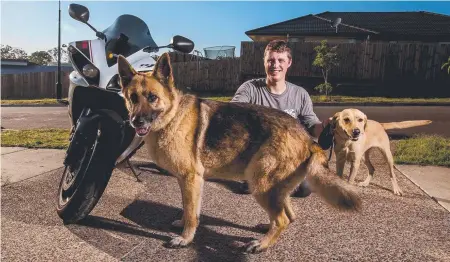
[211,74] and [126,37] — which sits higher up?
[211,74]

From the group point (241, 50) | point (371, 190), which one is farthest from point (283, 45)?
point (241, 50)

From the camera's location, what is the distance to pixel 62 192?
11.4ft

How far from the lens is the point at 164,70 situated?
2869mm

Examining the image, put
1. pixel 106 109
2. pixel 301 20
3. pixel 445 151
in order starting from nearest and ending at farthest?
pixel 106 109, pixel 445 151, pixel 301 20

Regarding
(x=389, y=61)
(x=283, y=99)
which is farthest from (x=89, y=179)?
(x=389, y=61)

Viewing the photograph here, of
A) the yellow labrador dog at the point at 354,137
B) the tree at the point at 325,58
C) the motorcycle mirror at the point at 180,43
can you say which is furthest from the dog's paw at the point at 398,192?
the tree at the point at 325,58

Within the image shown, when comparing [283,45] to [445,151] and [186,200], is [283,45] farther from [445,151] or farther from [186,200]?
[445,151]

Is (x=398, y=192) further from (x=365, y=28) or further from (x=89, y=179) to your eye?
(x=365, y=28)

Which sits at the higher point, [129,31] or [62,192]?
[129,31]

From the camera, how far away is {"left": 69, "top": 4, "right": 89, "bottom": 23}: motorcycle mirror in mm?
3674

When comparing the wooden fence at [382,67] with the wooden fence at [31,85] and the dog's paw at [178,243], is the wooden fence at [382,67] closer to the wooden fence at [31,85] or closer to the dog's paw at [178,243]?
the wooden fence at [31,85]

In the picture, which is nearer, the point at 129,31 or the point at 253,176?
the point at 253,176

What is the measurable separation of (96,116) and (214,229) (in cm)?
153

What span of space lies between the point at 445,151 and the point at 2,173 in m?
7.19
